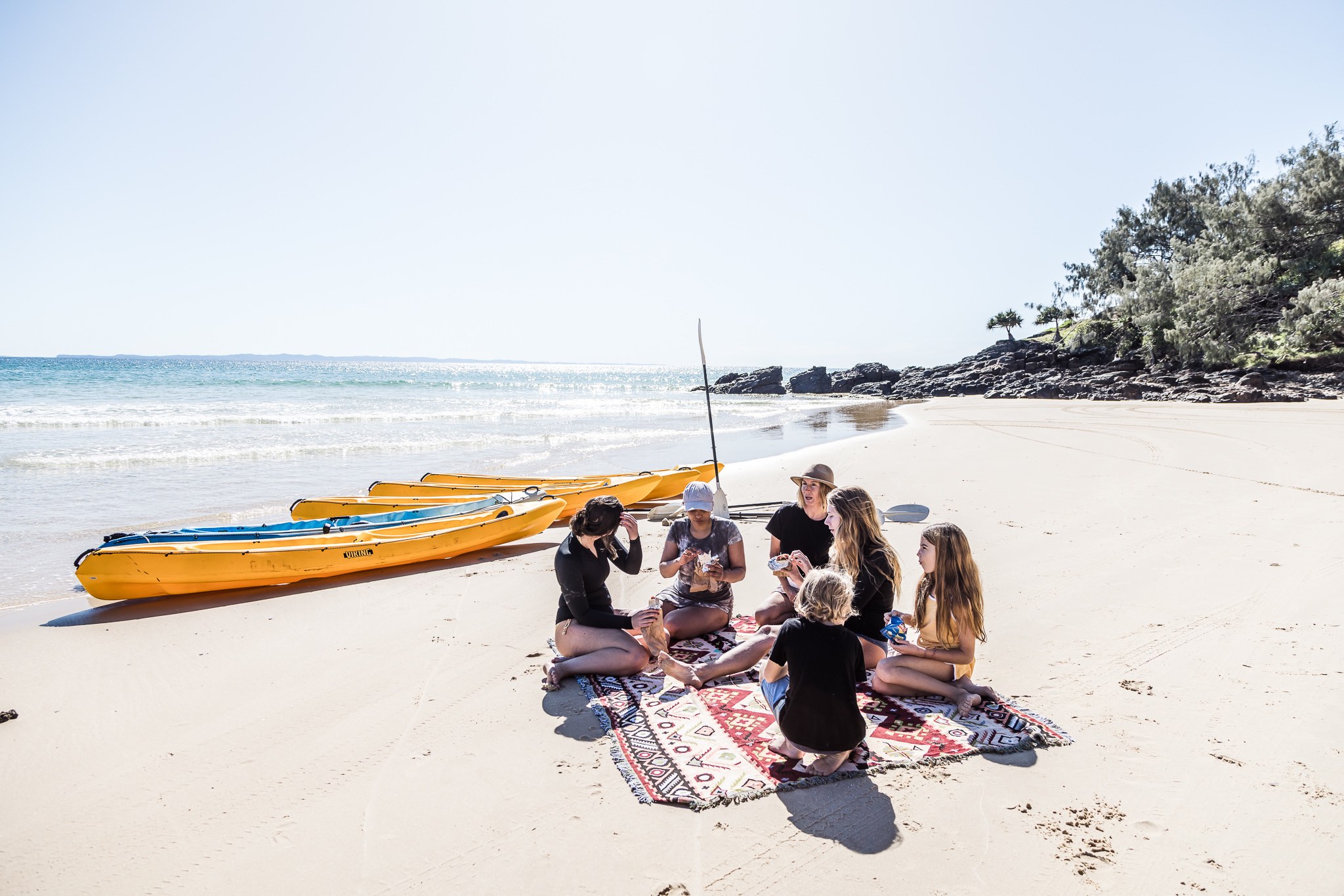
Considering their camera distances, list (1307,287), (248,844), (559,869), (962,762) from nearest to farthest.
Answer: (559,869), (248,844), (962,762), (1307,287)

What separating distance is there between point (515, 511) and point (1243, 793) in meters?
7.59

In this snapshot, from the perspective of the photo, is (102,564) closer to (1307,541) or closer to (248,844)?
(248,844)

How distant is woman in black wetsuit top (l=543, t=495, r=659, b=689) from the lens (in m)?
4.41

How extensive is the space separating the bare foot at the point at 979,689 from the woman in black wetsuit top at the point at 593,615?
6.31 ft

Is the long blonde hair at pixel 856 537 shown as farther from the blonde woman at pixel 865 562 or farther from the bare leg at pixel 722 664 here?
the bare leg at pixel 722 664

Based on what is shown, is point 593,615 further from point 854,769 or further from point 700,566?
point 854,769

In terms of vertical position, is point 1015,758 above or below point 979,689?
below

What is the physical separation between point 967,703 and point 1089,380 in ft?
125

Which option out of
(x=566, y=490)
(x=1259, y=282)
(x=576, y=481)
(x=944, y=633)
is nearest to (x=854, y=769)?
(x=944, y=633)

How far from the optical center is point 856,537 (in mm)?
4305

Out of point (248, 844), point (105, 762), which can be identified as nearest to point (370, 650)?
point (105, 762)

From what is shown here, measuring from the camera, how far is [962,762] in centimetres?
344

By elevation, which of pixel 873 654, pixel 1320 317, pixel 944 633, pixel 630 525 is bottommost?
pixel 873 654

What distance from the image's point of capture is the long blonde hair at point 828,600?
3.25 meters
